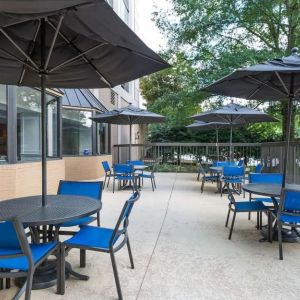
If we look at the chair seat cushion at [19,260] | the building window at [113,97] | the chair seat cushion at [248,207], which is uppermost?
the building window at [113,97]

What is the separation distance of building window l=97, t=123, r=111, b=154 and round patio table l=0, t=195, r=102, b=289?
873 cm

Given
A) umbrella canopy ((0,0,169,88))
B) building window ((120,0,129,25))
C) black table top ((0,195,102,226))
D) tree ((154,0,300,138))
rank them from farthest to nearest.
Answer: building window ((120,0,129,25)) → tree ((154,0,300,138)) → black table top ((0,195,102,226)) → umbrella canopy ((0,0,169,88))

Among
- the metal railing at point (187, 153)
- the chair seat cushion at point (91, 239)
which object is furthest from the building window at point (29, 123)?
the metal railing at point (187, 153)

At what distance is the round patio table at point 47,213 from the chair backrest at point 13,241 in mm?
249

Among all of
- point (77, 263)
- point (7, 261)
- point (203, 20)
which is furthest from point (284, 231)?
point (203, 20)

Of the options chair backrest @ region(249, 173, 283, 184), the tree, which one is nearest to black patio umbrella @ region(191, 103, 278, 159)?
the tree

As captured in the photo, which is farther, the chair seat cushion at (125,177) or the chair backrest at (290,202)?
the chair seat cushion at (125,177)

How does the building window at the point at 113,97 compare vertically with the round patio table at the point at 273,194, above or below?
above

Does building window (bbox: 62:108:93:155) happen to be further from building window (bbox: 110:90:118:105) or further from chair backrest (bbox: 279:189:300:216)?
chair backrest (bbox: 279:189:300:216)

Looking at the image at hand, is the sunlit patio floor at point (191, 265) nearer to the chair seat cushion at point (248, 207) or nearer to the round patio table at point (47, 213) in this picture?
the round patio table at point (47, 213)

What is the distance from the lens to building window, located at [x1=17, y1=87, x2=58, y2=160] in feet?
20.8

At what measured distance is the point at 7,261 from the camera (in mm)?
2430

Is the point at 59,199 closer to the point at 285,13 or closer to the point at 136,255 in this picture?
the point at 136,255

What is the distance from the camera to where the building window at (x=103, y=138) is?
12.2 m
